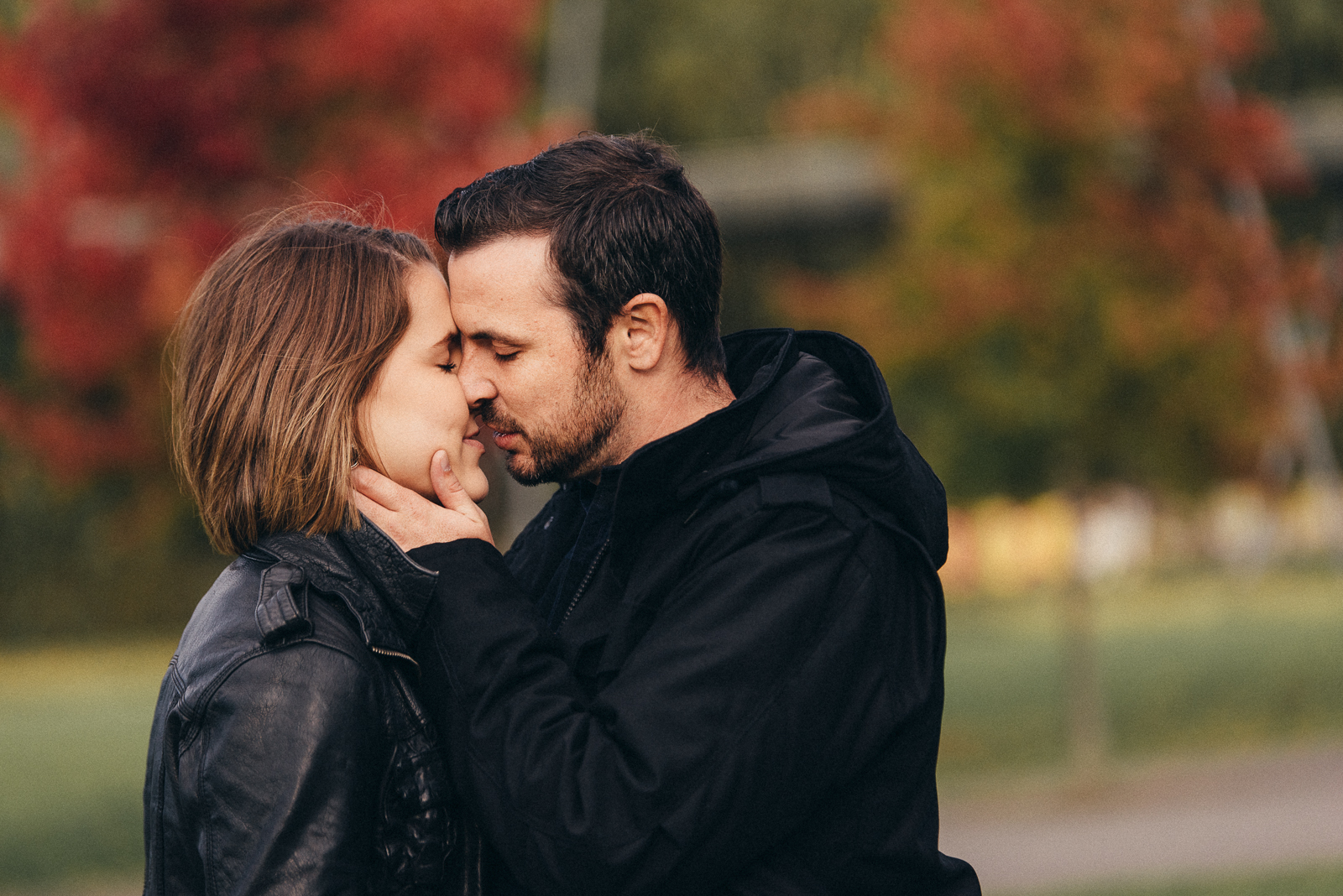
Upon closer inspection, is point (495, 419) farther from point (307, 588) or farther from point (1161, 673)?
point (1161, 673)

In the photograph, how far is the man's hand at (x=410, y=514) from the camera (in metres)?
2.36

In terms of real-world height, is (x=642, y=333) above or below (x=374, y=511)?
above

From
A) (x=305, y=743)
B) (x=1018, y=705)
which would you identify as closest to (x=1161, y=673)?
(x=1018, y=705)

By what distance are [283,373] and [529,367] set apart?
18.9 inches

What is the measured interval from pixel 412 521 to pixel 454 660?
0.27 meters

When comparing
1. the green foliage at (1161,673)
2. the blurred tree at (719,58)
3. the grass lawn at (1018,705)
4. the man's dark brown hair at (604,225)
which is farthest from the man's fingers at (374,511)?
the blurred tree at (719,58)

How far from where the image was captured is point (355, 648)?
217 cm

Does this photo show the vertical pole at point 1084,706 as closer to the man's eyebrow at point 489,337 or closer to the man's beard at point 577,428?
the man's beard at point 577,428

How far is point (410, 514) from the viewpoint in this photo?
7.79 feet

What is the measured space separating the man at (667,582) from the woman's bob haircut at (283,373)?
0.14 meters

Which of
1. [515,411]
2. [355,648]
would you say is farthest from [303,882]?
[515,411]

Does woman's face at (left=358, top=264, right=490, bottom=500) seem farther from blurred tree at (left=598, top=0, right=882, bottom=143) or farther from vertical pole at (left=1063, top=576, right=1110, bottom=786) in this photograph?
blurred tree at (left=598, top=0, right=882, bottom=143)

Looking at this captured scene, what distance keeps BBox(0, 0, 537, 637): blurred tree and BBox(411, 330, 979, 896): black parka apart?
4.93 meters

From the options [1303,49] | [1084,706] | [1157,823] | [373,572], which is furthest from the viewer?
[1303,49]
